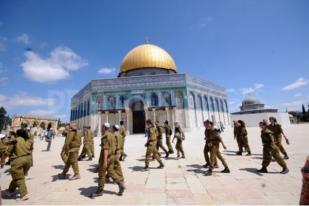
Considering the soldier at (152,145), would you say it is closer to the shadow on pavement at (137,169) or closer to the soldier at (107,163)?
the shadow on pavement at (137,169)

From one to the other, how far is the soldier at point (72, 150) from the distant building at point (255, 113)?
3634cm

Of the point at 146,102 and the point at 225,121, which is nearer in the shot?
the point at 146,102

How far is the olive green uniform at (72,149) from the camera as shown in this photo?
507 cm

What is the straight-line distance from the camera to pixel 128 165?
6605 millimetres

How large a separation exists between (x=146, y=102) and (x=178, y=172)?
20.8 meters

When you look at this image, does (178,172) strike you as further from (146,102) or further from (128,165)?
(146,102)

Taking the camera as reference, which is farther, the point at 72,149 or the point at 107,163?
the point at 72,149

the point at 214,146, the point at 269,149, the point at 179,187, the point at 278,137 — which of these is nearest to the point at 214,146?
the point at 214,146

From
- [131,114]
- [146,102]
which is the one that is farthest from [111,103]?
[146,102]

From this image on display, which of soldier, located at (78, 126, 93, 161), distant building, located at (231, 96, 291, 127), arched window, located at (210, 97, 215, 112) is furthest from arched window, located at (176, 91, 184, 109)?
soldier, located at (78, 126, 93, 161)

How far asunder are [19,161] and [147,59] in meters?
27.7

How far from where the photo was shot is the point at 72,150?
5.07 meters

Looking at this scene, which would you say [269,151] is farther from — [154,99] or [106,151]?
[154,99]

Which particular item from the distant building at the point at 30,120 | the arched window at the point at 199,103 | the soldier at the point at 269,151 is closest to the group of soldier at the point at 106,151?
the soldier at the point at 269,151
